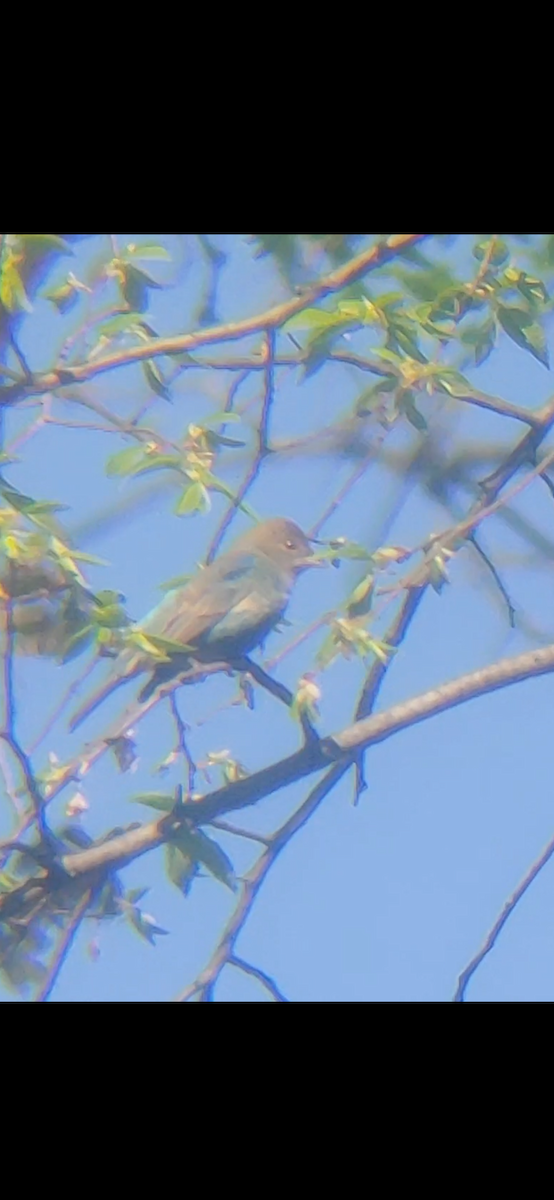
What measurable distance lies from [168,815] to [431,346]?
2.03 ft

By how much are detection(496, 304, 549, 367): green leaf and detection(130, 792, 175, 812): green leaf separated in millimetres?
670

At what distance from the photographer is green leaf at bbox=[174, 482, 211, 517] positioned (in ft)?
4.97

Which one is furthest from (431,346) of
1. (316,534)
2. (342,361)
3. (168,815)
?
(168,815)

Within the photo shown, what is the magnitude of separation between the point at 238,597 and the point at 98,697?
0.65ft

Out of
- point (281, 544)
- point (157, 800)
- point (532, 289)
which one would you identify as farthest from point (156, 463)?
point (532, 289)

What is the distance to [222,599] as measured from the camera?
61.3 inches

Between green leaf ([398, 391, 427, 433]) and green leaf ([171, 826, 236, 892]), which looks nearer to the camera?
green leaf ([171, 826, 236, 892])

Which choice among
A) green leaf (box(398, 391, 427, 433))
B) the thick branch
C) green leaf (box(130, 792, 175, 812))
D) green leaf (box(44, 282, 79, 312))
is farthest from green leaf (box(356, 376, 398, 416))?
green leaf (box(130, 792, 175, 812))

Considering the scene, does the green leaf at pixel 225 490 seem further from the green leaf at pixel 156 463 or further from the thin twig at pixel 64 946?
the thin twig at pixel 64 946

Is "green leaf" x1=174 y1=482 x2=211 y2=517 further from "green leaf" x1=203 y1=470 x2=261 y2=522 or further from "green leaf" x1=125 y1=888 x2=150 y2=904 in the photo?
"green leaf" x1=125 y1=888 x2=150 y2=904

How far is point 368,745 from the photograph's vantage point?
5.03 ft

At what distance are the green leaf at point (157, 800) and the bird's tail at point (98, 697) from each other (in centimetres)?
11
